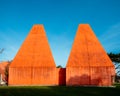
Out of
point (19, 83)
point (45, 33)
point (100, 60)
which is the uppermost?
point (45, 33)

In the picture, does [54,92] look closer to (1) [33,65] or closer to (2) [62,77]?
(1) [33,65]

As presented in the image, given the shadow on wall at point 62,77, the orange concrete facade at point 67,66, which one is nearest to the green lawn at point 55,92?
the orange concrete facade at point 67,66

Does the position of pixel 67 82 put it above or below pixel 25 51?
below

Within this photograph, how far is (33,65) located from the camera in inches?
1289

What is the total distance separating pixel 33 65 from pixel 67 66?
4.00 metres

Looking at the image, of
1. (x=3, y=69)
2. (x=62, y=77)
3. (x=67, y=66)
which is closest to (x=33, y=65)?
(x=62, y=77)

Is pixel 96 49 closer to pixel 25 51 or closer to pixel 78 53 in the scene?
pixel 78 53

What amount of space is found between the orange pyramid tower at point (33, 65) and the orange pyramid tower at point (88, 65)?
2314mm

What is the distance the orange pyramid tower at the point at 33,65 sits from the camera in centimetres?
3231

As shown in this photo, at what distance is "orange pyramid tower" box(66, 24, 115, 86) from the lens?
3162 cm

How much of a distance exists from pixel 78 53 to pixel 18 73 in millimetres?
7390

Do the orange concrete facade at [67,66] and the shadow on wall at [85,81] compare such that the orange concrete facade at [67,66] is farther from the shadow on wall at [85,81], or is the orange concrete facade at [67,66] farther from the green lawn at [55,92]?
the green lawn at [55,92]

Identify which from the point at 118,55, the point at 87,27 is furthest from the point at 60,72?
the point at 118,55

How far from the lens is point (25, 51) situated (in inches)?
1325
